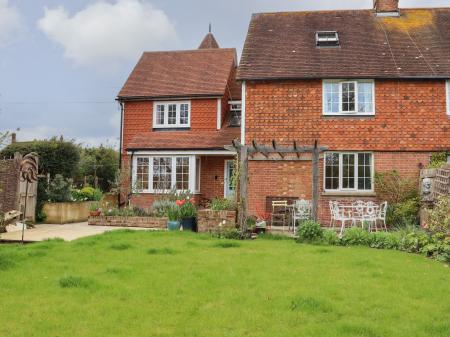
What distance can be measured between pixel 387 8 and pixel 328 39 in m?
3.97

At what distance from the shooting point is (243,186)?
12.2 m

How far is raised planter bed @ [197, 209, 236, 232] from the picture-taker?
40.5 ft

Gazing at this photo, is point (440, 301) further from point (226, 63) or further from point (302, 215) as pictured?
point (226, 63)

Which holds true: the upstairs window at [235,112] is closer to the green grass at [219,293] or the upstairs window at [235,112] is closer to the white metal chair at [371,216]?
the white metal chair at [371,216]

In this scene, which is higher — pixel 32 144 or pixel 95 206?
pixel 32 144

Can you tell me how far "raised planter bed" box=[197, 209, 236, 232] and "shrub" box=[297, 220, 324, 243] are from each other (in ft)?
6.62

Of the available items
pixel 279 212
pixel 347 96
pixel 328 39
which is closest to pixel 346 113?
pixel 347 96

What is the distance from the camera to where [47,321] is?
15.8ft

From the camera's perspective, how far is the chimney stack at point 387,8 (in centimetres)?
1905

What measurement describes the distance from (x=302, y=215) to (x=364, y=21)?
33.8 feet

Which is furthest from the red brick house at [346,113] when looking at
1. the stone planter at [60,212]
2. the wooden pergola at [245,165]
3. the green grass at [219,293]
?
the stone planter at [60,212]

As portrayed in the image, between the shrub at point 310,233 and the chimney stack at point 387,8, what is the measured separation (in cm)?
1243

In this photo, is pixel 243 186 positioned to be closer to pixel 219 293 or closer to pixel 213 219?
pixel 213 219

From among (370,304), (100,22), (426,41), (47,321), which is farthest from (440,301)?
(426,41)
